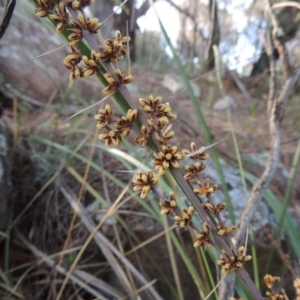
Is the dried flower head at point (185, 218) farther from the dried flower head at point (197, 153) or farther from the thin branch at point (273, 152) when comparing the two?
the thin branch at point (273, 152)

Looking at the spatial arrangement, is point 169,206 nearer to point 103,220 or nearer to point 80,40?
point 80,40

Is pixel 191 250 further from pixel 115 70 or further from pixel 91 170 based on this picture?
pixel 115 70

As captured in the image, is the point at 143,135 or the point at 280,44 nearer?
the point at 143,135

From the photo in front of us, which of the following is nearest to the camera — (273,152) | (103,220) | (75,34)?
(75,34)

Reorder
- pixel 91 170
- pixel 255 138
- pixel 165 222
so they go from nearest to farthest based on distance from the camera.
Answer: pixel 165 222 → pixel 91 170 → pixel 255 138

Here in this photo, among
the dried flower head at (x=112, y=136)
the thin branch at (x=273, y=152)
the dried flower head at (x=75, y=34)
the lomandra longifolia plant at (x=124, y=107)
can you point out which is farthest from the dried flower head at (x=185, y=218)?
the thin branch at (x=273, y=152)

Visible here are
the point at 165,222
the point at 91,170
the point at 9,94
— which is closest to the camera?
the point at 165,222

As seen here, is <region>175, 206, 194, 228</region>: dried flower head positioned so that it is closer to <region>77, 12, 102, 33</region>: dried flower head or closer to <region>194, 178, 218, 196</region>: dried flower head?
<region>194, 178, 218, 196</region>: dried flower head

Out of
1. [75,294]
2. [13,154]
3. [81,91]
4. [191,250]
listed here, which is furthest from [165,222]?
[81,91]

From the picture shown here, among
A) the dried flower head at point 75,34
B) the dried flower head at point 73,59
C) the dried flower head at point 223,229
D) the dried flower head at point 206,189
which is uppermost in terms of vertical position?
the dried flower head at point 75,34

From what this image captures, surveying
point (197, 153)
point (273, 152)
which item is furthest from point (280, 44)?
point (197, 153)

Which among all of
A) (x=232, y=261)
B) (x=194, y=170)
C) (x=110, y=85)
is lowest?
(x=232, y=261)
